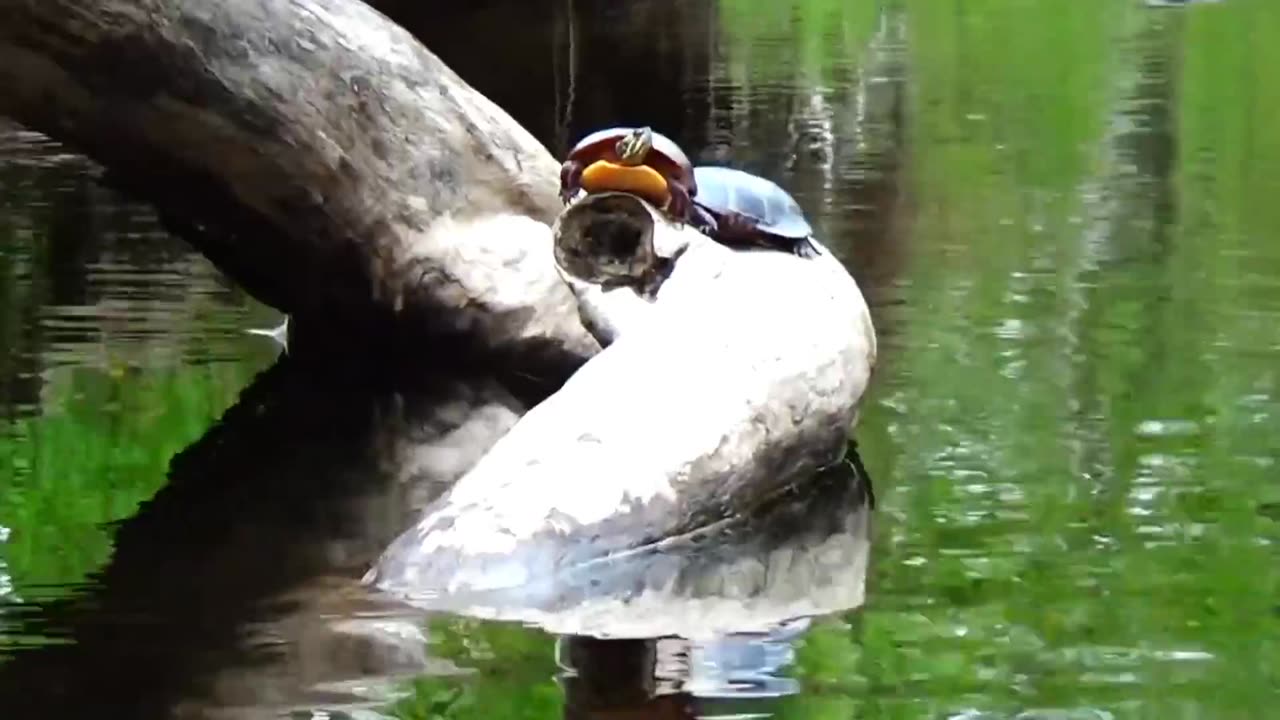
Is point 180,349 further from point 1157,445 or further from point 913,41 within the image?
point 913,41

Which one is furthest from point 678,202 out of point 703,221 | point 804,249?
point 804,249

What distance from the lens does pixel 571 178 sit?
4.78 m

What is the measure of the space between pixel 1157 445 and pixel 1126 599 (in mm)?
1045

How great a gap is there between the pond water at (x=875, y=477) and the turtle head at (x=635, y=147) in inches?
30.8

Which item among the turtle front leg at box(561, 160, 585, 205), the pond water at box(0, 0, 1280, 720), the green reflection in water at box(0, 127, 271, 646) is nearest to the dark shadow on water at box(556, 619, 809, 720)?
the pond water at box(0, 0, 1280, 720)

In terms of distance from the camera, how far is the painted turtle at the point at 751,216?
186 inches

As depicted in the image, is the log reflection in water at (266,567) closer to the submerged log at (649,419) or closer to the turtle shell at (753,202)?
the submerged log at (649,419)

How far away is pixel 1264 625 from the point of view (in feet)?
10.1

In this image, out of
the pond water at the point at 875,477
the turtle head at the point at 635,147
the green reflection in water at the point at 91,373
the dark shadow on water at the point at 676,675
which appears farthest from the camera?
the turtle head at the point at 635,147

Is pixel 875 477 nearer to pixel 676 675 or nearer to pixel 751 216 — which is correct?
pixel 751 216

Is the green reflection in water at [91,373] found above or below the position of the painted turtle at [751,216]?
below

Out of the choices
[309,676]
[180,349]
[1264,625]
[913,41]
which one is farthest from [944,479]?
[913,41]

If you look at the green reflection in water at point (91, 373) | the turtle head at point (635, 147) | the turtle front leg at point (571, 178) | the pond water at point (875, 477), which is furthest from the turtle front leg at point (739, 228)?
the green reflection in water at point (91, 373)

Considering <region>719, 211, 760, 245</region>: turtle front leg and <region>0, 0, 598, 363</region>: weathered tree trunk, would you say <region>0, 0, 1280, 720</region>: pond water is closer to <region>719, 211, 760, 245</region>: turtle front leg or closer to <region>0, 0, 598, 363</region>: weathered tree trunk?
<region>0, 0, 598, 363</region>: weathered tree trunk
